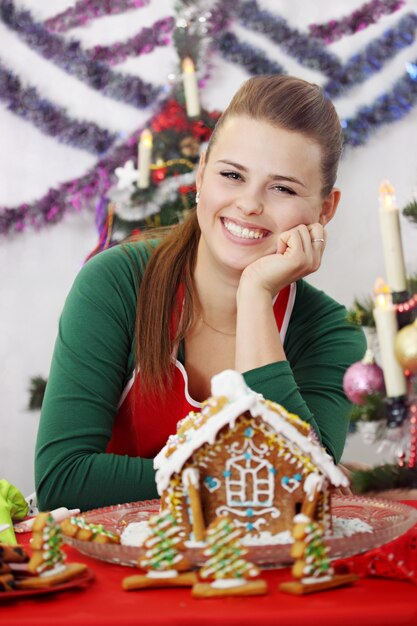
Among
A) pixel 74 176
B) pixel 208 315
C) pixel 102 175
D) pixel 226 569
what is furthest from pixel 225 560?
pixel 74 176

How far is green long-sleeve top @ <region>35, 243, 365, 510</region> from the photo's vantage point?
133cm

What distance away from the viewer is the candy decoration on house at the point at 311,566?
2.47ft

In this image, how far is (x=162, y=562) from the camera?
0.78 metres

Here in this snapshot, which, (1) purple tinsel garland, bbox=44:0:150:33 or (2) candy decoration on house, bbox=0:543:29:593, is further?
(1) purple tinsel garland, bbox=44:0:150:33

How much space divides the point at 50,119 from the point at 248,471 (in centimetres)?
320

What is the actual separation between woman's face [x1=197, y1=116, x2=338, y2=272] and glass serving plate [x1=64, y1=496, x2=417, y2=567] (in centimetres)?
57

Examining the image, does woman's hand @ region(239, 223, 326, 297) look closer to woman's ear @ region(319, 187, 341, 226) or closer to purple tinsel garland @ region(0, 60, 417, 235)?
woman's ear @ region(319, 187, 341, 226)

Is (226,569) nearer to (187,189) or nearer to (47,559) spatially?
(47,559)

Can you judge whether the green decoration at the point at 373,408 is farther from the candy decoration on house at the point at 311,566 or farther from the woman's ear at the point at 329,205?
the woman's ear at the point at 329,205

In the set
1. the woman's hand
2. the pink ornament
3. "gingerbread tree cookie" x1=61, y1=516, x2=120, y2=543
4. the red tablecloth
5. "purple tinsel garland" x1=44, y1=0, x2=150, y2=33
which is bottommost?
the red tablecloth

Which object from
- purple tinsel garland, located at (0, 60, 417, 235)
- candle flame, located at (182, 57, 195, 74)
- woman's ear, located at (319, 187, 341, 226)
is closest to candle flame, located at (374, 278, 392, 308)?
woman's ear, located at (319, 187, 341, 226)

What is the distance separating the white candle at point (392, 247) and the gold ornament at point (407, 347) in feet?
0.19

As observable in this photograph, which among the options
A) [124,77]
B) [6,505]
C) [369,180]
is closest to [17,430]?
[124,77]

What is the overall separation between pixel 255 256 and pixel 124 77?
2.48 meters
